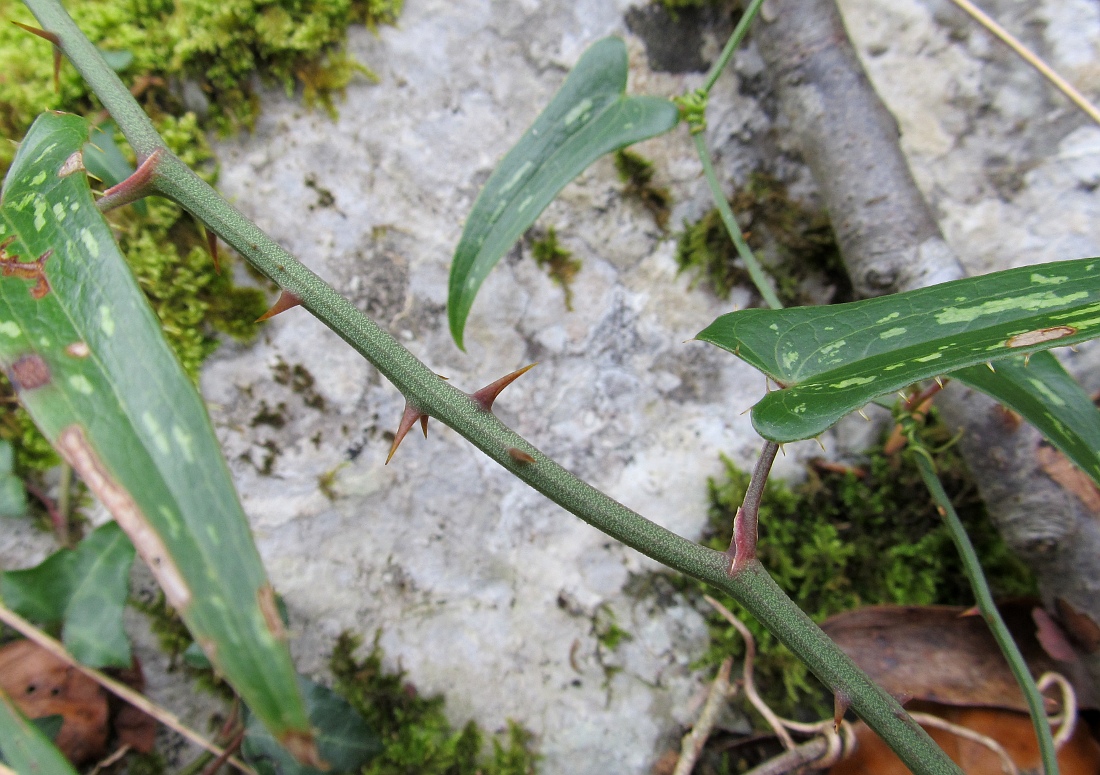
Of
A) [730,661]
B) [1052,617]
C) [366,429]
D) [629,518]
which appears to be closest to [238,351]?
[366,429]

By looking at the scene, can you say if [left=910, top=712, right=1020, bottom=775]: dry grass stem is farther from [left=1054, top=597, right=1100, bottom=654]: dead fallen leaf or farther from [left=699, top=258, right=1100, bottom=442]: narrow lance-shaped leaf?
[left=699, top=258, right=1100, bottom=442]: narrow lance-shaped leaf

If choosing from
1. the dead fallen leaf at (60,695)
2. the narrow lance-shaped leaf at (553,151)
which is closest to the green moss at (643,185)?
the narrow lance-shaped leaf at (553,151)

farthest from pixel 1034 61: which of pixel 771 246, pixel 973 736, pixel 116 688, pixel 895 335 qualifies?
pixel 116 688

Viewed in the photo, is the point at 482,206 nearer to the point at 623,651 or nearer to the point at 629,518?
the point at 629,518

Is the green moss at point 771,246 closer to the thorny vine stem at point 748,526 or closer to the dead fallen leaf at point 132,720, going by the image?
the thorny vine stem at point 748,526

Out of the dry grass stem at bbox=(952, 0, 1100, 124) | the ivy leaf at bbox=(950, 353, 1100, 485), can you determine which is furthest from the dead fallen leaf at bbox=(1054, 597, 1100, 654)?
the dry grass stem at bbox=(952, 0, 1100, 124)

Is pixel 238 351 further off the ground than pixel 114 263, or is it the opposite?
pixel 238 351

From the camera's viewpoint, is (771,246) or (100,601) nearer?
(100,601)

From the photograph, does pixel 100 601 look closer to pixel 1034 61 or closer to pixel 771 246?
pixel 771 246
